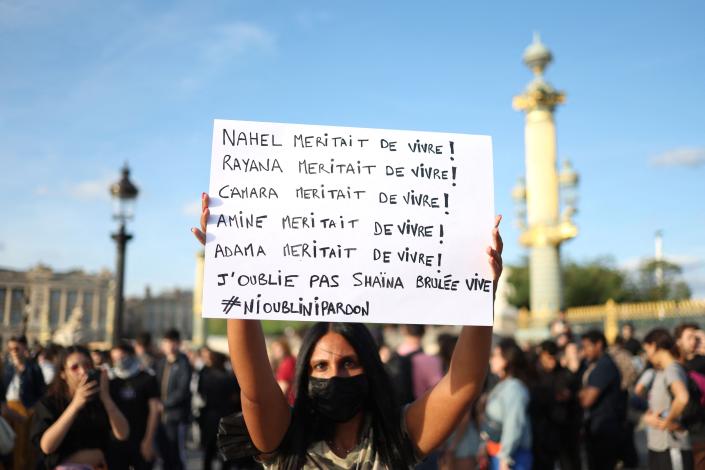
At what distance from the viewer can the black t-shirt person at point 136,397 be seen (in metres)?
5.70

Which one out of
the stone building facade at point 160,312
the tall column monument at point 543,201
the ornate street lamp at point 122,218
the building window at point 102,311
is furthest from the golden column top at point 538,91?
the stone building facade at point 160,312

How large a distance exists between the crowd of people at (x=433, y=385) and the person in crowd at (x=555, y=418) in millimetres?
13

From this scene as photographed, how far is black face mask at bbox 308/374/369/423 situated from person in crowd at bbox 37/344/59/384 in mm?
6463

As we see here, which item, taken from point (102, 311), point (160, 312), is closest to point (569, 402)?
point (102, 311)

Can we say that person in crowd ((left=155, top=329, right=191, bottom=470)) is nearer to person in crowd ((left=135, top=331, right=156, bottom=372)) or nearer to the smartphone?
person in crowd ((left=135, top=331, right=156, bottom=372))

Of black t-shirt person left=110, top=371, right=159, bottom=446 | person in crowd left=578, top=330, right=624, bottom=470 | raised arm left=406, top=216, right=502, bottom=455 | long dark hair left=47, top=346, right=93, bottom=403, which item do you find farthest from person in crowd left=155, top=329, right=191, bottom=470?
raised arm left=406, top=216, right=502, bottom=455

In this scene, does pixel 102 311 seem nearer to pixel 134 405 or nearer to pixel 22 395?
pixel 22 395

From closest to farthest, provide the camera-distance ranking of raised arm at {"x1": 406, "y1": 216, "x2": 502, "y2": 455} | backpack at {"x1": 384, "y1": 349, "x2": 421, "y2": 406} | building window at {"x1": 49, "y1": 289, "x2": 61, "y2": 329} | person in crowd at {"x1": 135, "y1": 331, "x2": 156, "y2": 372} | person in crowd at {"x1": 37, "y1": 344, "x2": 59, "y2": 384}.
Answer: raised arm at {"x1": 406, "y1": 216, "x2": 502, "y2": 455}
backpack at {"x1": 384, "y1": 349, "x2": 421, "y2": 406}
person in crowd at {"x1": 37, "y1": 344, "x2": 59, "y2": 384}
person in crowd at {"x1": 135, "y1": 331, "x2": 156, "y2": 372}
building window at {"x1": 49, "y1": 289, "x2": 61, "y2": 329}

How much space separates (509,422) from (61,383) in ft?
11.5

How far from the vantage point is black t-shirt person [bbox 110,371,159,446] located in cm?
570

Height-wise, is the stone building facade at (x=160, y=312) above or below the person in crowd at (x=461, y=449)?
above

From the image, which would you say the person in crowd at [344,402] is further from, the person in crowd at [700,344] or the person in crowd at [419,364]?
the person in crowd at [700,344]

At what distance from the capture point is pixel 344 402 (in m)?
2.41

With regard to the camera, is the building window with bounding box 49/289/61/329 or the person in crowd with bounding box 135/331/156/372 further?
the building window with bounding box 49/289/61/329
